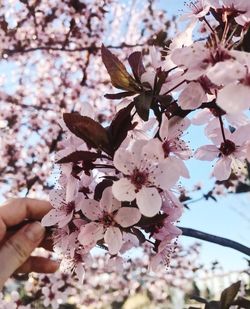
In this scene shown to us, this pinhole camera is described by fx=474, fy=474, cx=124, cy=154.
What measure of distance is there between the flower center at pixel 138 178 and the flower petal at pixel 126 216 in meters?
0.05

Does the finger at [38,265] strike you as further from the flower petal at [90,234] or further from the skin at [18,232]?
the flower petal at [90,234]

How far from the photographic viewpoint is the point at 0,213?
1.29 meters

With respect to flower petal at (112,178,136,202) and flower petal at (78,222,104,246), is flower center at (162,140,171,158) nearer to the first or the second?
flower petal at (112,178,136,202)

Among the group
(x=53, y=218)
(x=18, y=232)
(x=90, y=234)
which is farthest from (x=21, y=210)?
(x=90, y=234)

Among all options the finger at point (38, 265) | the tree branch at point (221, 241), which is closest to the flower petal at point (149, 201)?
the tree branch at point (221, 241)

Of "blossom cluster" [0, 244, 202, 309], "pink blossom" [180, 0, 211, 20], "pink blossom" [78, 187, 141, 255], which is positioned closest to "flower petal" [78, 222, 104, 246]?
"pink blossom" [78, 187, 141, 255]

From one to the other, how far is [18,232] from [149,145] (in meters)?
0.62

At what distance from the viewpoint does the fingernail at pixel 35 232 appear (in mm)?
1266

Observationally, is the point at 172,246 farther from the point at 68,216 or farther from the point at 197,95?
the point at 197,95

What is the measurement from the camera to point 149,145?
2.79ft

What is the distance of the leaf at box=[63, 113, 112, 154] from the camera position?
925mm

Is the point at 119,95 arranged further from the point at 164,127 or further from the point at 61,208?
the point at 61,208

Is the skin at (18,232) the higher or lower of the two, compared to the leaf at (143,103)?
lower

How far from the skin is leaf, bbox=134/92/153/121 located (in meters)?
0.54
